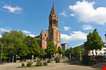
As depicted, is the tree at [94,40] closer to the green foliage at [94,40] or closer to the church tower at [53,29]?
the green foliage at [94,40]

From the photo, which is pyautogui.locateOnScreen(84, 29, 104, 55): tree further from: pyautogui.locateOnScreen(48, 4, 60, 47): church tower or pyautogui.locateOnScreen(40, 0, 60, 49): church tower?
pyautogui.locateOnScreen(48, 4, 60, 47): church tower

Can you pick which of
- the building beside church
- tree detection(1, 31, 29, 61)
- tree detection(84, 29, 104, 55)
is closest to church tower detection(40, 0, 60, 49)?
the building beside church

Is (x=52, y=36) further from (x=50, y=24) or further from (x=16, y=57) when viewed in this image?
(x=16, y=57)

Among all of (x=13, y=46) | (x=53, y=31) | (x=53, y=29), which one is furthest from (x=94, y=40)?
(x=53, y=31)

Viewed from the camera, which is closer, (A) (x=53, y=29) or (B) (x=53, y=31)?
(A) (x=53, y=29)

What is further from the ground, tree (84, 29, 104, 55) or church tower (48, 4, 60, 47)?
church tower (48, 4, 60, 47)

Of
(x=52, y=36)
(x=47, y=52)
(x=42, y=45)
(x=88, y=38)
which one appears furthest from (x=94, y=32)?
(x=52, y=36)

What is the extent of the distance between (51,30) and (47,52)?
51.1 meters

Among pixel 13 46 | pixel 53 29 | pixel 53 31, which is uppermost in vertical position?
pixel 53 29

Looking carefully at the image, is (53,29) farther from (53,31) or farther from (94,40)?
(94,40)

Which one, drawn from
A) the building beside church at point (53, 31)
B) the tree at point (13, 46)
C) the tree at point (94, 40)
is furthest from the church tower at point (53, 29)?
the tree at point (94, 40)

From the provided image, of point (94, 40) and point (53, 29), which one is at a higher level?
point (53, 29)

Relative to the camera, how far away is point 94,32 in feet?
264

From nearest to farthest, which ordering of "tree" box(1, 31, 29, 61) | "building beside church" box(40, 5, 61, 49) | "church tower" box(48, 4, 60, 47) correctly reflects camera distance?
"tree" box(1, 31, 29, 61)
"building beside church" box(40, 5, 61, 49)
"church tower" box(48, 4, 60, 47)
